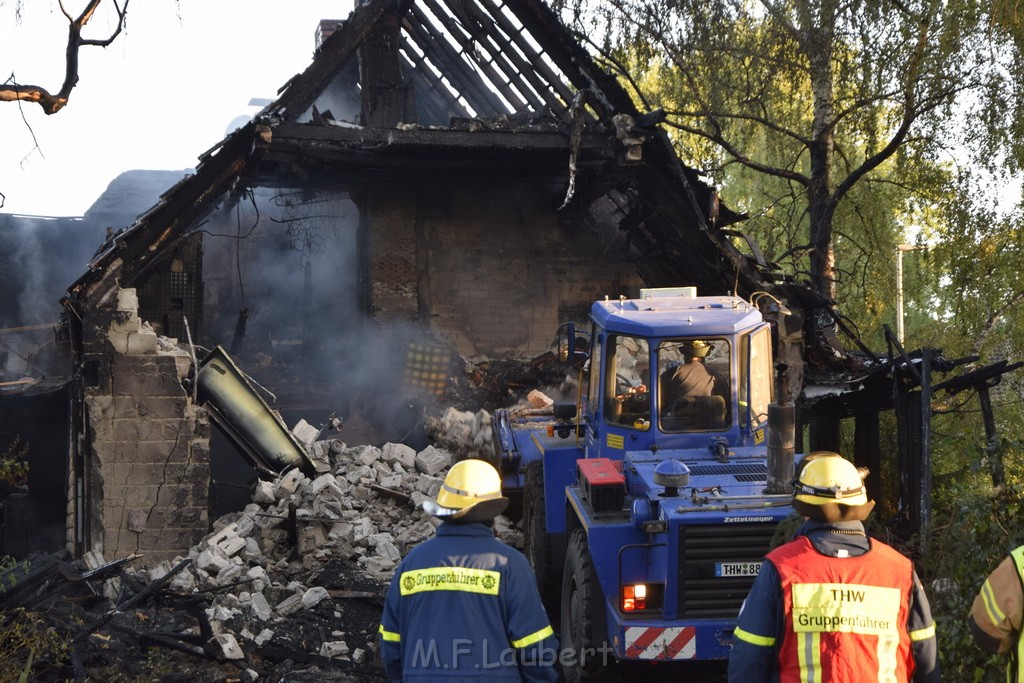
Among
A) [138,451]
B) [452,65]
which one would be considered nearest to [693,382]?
[138,451]

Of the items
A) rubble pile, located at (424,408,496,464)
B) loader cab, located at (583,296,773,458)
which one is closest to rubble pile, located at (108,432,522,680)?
rubble pile, located at (424,408,496,464)

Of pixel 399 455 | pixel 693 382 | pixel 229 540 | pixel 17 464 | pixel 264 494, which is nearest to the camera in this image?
pixel 693 382

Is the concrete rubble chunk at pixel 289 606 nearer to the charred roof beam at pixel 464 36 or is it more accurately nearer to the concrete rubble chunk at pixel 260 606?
the concrete rubble chunk at pixel 260 606

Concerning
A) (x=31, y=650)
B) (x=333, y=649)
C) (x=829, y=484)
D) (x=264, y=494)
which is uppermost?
(x=829, y=484)

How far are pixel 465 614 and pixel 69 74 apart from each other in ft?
16.8

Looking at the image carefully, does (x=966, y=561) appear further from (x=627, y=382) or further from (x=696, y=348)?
(x=627, y=382)

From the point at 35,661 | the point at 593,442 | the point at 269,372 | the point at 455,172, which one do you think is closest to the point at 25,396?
the point at 269,372

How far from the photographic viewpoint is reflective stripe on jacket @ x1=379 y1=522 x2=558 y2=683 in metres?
3.91

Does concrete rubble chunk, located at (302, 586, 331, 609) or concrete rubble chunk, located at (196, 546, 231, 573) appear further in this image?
concrete rubble chunk, located at (196, 546, 231, 573)

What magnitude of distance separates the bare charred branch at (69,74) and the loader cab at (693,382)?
420 centimetres

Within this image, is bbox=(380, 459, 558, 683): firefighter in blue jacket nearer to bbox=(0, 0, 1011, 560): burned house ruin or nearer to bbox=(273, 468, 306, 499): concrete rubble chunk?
bbox=(0, 0, 1011, 560): burned house ruin

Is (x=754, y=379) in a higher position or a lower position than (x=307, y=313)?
lower

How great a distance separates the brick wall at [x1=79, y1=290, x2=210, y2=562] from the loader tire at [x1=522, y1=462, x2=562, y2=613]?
445 centimetres

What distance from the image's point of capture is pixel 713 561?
5895 millimetres
